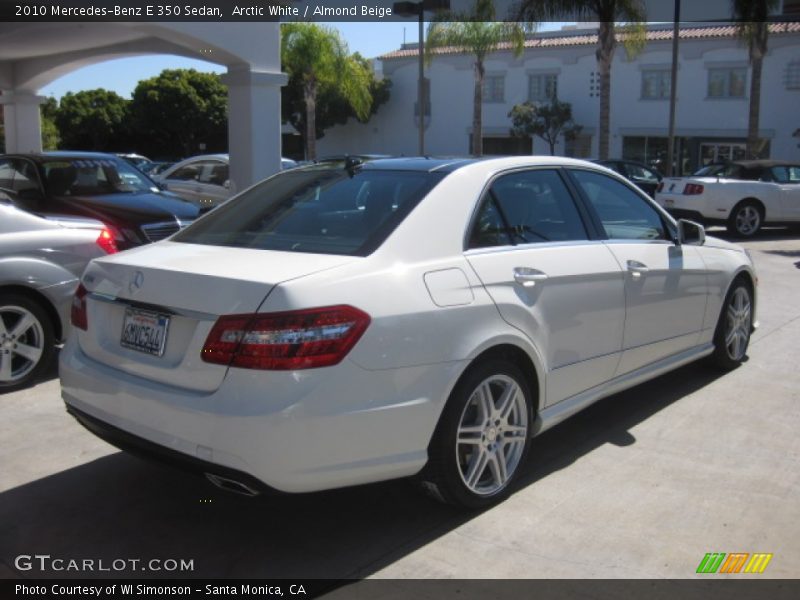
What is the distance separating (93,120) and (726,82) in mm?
33817

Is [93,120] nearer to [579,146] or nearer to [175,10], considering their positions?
[579,146]

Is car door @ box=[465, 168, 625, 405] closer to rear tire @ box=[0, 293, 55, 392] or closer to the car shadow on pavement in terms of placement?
the car shadow on pavement

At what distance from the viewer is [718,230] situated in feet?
58.6

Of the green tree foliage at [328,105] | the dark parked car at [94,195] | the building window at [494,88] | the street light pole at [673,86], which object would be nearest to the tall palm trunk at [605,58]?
the street light pole at [673,86]

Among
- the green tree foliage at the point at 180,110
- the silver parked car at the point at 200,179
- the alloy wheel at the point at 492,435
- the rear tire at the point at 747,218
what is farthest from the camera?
the green tree foliage at the point at 180,110

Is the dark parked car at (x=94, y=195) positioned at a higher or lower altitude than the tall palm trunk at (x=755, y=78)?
lower

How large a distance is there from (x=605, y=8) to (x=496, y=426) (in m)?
25.0

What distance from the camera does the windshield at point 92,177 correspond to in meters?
8.80

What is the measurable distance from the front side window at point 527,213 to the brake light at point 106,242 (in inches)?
129

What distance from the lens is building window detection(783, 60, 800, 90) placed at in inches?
1345

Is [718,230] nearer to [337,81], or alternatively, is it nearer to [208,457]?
[208,457]

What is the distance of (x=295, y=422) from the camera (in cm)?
299

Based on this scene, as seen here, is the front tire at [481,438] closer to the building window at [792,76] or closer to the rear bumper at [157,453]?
the rear bumper at [157,453]

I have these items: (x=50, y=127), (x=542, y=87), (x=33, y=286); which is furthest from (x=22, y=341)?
(x=50, y=127)
